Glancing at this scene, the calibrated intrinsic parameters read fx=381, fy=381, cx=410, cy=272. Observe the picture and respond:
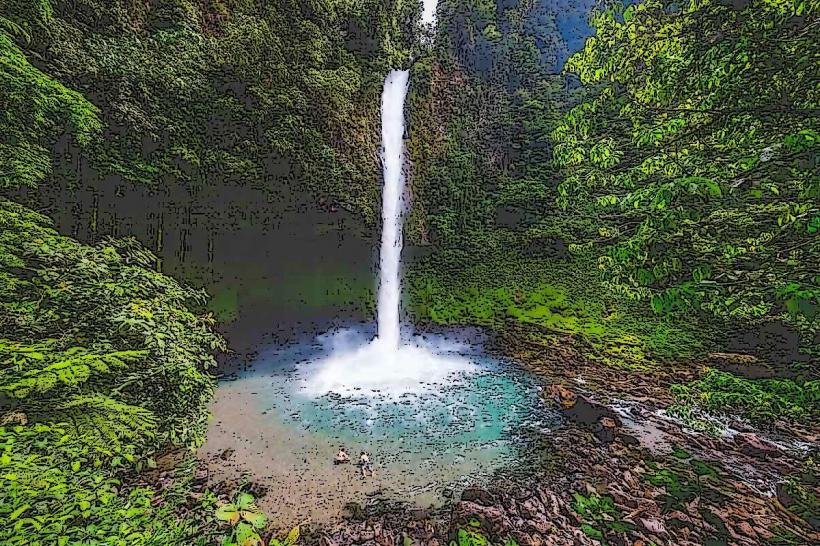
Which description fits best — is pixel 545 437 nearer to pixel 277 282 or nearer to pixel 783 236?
pixel 783 236

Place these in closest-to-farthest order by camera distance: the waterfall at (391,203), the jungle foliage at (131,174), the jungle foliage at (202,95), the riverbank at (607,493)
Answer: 1. the jungle foliage at (131,174)
2. the riverbank at (607,493)
3. the jungle foliage at (202,95)
4. the waterfall at (391,203)

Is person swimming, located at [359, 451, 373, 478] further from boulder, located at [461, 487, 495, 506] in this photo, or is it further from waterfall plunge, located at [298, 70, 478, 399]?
waterfall plunge, located at [298, 70, 478, 399]

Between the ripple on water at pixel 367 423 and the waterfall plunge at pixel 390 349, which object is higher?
the waterfall plunge at pixel 390 349

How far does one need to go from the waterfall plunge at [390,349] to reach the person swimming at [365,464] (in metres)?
2.21

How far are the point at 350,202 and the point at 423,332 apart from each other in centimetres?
456

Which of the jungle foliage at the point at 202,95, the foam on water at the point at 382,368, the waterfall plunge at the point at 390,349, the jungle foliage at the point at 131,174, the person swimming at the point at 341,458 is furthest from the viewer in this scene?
the waterfall plunge at the point at 390,349

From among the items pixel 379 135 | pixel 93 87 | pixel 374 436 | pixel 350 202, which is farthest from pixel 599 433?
pixel 379 135

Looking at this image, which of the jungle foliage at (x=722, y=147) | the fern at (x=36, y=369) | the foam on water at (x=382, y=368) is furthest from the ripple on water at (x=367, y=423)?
the jungle foliage at (x=722, y=147)

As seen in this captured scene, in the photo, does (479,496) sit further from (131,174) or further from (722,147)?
(131,174)

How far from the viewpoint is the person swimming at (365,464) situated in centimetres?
461

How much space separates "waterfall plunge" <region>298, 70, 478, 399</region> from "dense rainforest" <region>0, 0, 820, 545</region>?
63 centimetres

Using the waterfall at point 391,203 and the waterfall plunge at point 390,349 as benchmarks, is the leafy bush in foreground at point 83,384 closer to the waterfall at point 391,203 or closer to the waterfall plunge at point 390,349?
the waterfall plunge at point 390,349

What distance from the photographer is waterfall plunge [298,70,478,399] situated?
7.63 m

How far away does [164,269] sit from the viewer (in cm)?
720
